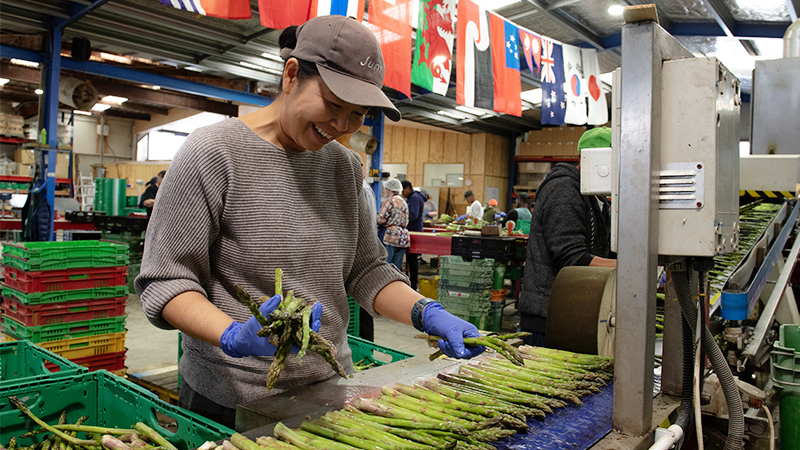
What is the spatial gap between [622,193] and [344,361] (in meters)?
1.05

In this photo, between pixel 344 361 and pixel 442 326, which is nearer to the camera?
pixel 442 326

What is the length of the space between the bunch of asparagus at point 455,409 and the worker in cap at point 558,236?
3.58 feet

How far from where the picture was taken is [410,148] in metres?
18.2

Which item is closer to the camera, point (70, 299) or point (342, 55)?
point (342, 55)

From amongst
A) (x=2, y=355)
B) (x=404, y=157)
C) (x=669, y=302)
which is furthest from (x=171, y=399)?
(x=404, y=157)

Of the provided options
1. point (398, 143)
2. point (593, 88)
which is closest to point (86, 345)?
point (593, 88)

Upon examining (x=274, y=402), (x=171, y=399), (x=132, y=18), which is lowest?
(x=171, y=399)

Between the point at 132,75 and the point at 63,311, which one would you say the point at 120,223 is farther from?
the point at 63,311

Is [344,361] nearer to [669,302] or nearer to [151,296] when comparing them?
[151,296]

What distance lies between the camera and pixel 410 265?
8.91 meters

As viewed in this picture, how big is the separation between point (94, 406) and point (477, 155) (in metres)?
15.9

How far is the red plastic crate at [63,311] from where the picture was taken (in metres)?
4.18

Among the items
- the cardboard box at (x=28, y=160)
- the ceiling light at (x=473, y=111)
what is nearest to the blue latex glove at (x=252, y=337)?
the ceiling light at (x=473, y=111)

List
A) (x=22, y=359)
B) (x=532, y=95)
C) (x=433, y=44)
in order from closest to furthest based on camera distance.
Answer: (x=22, y=359) < (x=433, y=44) < (x=532, y=95)
